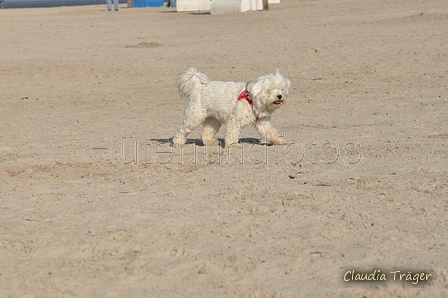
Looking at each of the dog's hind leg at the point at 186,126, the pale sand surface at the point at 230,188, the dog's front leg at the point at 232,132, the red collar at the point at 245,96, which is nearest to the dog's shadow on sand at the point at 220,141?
the pale sand surface at the point at 230,188

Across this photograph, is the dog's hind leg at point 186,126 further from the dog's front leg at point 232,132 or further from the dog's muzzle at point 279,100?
the dog's muzzle at point 279,100

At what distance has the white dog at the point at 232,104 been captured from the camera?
801 cm

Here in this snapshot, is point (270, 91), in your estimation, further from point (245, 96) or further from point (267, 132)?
point (267, 132)

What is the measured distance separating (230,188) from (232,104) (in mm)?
2144

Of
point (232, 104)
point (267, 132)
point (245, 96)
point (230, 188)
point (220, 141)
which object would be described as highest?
point (245, 96)

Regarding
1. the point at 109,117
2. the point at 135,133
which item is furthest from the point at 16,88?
the point at 135,133

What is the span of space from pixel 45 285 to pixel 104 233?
0.92m

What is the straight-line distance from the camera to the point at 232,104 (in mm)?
8297

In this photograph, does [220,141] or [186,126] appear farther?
[220,141]

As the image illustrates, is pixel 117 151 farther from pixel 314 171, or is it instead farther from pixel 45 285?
pixel 45 285

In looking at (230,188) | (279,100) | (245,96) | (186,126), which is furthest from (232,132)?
(230,188)

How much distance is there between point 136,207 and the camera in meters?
5.88

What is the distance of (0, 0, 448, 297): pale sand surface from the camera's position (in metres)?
4.41

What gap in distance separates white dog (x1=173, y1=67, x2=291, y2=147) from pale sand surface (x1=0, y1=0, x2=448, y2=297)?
29cm
